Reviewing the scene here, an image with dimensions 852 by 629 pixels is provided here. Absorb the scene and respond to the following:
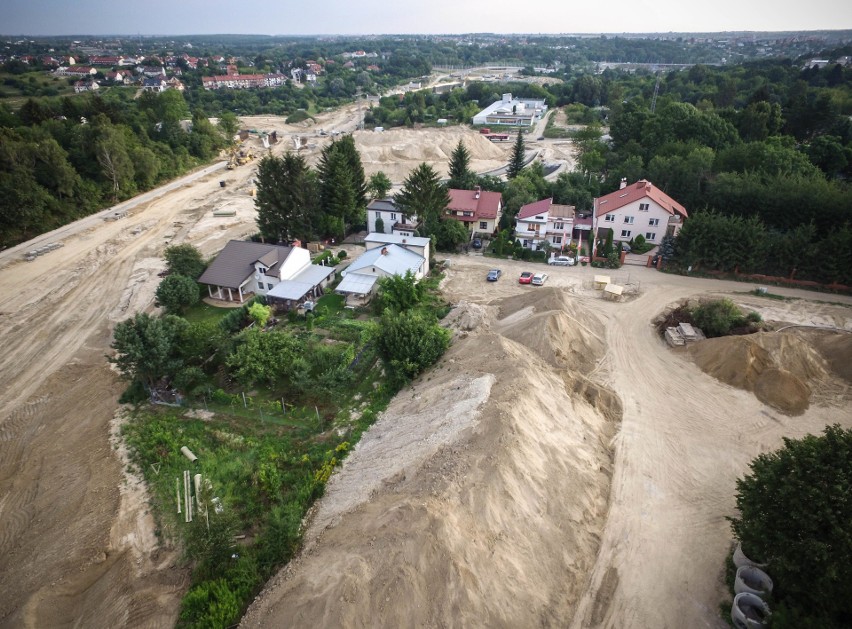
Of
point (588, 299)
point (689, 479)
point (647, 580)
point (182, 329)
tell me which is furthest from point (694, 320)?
point (182, 329)

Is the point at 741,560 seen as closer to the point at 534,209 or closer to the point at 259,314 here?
the point at 259,314

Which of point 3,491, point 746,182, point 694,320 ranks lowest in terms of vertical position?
point 3,491

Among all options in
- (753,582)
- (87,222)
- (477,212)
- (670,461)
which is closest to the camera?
(753,582)

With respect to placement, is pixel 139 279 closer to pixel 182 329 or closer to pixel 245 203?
pixel 182 329

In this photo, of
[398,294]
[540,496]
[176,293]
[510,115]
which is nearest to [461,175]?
[398,294]

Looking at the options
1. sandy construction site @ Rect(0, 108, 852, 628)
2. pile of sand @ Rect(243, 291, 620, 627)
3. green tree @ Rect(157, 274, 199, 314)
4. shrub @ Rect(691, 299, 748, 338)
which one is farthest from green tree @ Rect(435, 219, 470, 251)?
green tree @ Rect(157, 274, 199, 314)

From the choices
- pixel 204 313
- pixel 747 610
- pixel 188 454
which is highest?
pixel 204 313

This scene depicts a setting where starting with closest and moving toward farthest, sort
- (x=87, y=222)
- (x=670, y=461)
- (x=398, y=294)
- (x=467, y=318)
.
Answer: (x=670, y=461) → (x=467, y=318) → (x=398, y=294) → (x=87, y=222)
